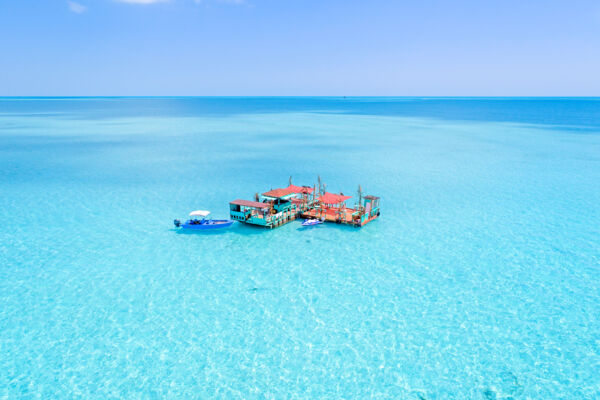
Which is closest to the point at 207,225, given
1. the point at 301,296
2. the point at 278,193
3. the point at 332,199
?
the point at 278,193

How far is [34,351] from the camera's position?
1599cm

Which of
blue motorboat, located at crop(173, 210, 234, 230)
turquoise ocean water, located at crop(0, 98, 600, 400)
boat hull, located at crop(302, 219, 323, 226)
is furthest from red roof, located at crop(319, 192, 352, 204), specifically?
blue motorboat, located at crop(173, 210, 234, 230)

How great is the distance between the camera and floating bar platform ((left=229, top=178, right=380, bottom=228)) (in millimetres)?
29625

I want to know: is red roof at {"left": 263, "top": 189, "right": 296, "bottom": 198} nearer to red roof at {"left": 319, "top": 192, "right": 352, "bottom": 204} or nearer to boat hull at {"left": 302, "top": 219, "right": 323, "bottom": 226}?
red roof at {"left": 319, "top": 192, "right": 352, "bottom": 204}

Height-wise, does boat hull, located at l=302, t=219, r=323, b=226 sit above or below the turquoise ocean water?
above

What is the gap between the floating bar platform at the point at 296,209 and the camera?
2962cm

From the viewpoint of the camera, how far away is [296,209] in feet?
105

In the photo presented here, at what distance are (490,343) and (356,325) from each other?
20.3 ft

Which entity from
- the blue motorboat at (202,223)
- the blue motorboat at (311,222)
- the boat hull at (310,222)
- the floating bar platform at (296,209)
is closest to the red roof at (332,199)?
the floating bar platform at (296,209)

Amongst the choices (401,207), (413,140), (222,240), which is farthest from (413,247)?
(413,140)

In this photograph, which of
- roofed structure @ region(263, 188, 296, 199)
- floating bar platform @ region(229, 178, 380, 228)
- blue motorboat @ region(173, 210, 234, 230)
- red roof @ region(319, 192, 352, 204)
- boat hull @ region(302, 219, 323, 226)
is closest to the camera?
blue motorboat @ region(173, 210, 234, 230)

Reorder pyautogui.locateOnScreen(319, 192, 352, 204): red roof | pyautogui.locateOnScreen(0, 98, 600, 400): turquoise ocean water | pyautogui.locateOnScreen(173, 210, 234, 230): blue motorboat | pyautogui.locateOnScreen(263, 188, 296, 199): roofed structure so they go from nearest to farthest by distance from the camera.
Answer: pyautogui.locateOnScreen(0, 98, 600, 400): turquoise ocean water
pyautogui.locateOnScreen(173, 210, 234, 230): blue motorboat
pyautogui.locateOnScreen(319, 192, 352, 204): red roof
pyautogui.locateOnScreen(263, 188, 296, 199): roofed structure

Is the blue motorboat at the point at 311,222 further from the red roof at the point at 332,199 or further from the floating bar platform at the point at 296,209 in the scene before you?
the red roof at the point at 332,199

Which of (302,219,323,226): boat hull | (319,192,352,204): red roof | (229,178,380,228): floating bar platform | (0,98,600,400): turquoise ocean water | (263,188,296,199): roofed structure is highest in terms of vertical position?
(263,188,296,199): roofed structure
